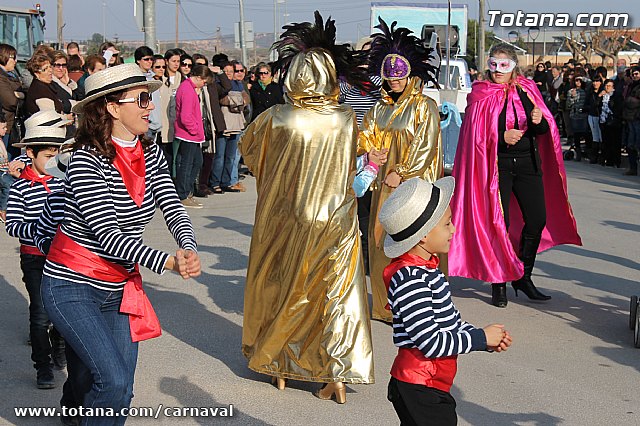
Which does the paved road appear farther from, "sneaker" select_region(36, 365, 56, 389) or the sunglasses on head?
the sunglasses on head

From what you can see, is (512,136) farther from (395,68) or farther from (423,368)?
(423,368)

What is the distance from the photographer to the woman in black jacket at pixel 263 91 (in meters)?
16.5

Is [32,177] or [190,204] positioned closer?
[32,177]

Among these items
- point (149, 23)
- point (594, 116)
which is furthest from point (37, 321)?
point (594, 116)

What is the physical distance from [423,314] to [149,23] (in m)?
13.7

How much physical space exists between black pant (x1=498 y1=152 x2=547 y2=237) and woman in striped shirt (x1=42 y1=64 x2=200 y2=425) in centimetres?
425

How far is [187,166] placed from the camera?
1354 cm

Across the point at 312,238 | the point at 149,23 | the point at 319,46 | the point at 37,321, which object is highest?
the point at 149,23

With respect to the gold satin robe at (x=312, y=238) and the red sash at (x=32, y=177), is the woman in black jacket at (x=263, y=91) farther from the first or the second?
the red sash at (x=32, y=177)

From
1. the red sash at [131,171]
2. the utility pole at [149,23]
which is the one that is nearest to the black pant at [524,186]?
the red sash at [131,171]

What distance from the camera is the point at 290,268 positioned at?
5805 millimetres

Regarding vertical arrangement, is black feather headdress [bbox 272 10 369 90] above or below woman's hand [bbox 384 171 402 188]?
above

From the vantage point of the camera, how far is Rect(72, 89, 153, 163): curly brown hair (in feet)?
13.4

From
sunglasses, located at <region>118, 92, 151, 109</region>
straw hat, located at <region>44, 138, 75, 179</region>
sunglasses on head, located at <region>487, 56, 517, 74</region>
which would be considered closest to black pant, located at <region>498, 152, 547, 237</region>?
sunglasses on head, located at <region>487, 56, 517, 74</region>
